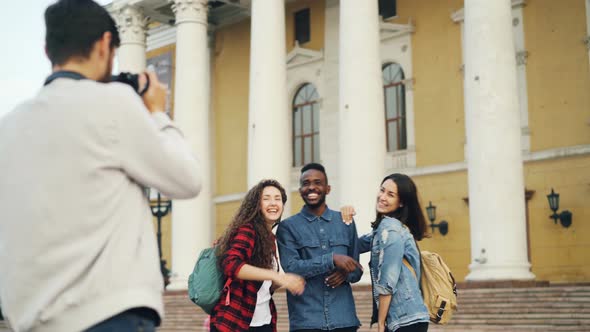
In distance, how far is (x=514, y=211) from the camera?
643 inches

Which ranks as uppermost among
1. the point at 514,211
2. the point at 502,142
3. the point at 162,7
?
the point at 162,7

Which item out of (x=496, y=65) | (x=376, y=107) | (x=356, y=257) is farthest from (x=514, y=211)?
(x=356, y=257)

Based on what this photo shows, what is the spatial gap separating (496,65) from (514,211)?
9.31ft

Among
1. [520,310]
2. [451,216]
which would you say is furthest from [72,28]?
[451,216]

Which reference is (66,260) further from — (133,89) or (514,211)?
(514,211)

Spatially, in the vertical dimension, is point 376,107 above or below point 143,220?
above

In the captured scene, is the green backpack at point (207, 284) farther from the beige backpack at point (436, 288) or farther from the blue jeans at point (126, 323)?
the blue jeans at point (126, 323)

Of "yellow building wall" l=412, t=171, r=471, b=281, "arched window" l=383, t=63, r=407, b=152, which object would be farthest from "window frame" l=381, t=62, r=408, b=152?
"yellow building wall" l=412, t=171, r=471, b=281

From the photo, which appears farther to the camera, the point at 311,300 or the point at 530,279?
the point at 530,279

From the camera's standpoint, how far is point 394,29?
24609mm

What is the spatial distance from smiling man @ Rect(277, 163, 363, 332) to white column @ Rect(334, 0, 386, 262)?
41.3 ft

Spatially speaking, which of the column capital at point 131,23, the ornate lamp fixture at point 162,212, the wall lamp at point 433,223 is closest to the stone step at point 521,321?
the wall lamp at point 433,223

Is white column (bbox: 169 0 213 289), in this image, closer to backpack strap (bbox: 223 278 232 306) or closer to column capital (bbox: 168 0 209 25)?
column capital (bbox: 168 0 209 25)

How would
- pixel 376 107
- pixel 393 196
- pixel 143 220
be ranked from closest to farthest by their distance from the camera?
pixel 143 220, pixel 393 196, pixel 376 107
